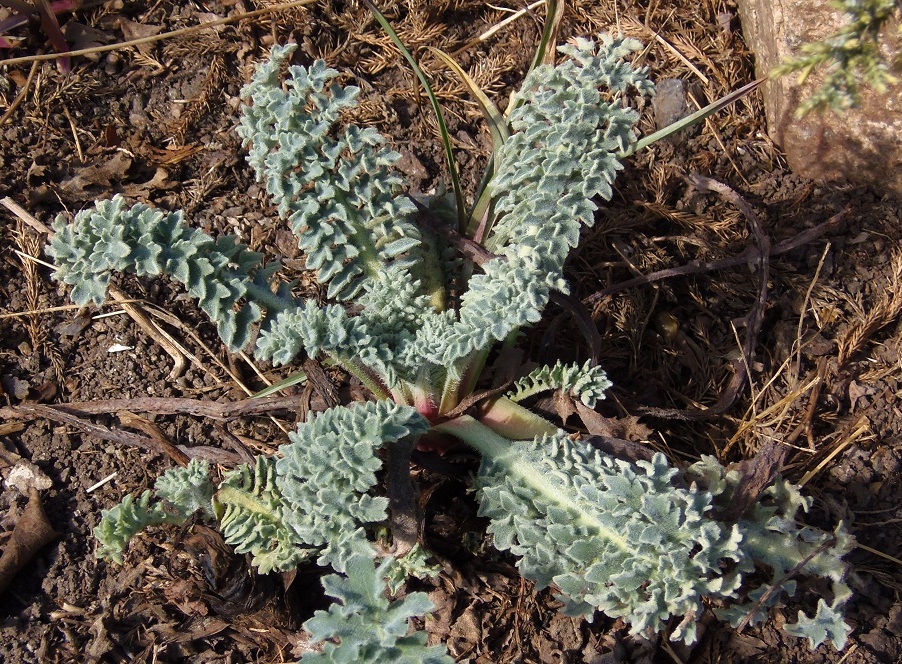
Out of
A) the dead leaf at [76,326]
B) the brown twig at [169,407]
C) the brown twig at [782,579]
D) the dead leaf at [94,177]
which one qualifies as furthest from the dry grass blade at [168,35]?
the brown twig at [782,579]

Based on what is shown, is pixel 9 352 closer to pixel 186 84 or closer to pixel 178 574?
pixel 178 574

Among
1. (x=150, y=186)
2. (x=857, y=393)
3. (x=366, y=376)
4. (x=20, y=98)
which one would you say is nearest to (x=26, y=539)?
(x=366, y=376)

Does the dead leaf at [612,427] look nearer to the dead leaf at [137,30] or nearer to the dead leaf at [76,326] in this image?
the dead leaf at [76,326]

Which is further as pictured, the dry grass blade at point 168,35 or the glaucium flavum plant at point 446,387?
the dry grass blade at point 168,35

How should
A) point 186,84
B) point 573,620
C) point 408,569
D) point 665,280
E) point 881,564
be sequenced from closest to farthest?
point 408,569
point 573,620
point 881,564
point 665,280
point 186,84

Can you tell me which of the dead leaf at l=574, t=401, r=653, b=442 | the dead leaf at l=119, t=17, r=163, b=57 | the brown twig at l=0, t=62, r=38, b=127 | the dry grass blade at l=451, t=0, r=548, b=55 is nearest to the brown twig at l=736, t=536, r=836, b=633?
→ the dead leaf at l=574, t=401, r=653, b=442

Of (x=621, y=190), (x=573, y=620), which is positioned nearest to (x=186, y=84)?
(x=621, y=190)

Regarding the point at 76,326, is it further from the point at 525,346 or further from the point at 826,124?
the point at 826,124

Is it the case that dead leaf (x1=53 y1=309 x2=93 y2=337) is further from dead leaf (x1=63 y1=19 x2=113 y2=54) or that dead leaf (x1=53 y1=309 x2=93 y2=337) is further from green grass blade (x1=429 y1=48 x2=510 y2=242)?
green grass blade (x1=429 y1=48 x2=510 y2=242)
